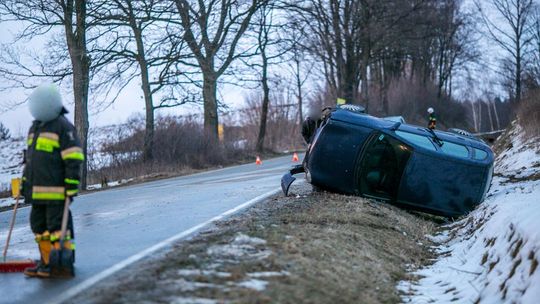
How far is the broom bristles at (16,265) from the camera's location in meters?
6.94

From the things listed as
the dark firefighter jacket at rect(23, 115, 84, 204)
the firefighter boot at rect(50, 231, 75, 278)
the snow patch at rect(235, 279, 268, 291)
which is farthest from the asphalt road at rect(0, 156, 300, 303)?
the snow patch at rect(235, 279, 268, 291)

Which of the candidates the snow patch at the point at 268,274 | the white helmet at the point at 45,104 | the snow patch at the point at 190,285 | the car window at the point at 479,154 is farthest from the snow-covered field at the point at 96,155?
the snow patch at the point at 190,285

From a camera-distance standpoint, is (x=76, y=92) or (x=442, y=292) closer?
(x=442, y=292)

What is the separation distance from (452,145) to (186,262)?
6.65 metres

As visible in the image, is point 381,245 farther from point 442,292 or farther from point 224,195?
point 224,195

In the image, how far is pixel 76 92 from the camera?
25109 mm

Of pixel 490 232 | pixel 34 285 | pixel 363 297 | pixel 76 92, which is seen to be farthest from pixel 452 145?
pixel 76 92

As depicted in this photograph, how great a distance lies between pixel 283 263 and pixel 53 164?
2363 millimetres

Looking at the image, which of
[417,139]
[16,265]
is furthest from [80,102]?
[16,265]

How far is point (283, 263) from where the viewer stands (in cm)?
611

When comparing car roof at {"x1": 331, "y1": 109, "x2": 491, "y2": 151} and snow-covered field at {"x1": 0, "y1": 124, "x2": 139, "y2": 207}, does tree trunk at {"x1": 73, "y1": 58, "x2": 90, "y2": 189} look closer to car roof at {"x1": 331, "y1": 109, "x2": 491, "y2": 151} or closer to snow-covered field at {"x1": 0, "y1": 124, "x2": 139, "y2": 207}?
snow-covered field at {"x1": 0, "y1": 124, "x2": 139, "y2": 207}

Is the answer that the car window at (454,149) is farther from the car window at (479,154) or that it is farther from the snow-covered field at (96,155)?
the snow-covered field at (96,155)

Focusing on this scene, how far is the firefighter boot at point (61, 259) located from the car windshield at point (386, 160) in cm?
582

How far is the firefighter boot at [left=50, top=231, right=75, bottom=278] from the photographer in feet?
20.8
